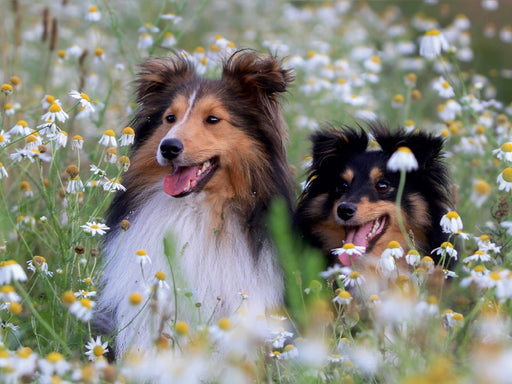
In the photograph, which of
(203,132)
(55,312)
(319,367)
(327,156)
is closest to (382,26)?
(327,156)

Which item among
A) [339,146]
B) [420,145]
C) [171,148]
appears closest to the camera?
[171,148]

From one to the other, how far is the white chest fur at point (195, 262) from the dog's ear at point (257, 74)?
2.64 feet

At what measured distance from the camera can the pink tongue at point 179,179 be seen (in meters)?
4.34

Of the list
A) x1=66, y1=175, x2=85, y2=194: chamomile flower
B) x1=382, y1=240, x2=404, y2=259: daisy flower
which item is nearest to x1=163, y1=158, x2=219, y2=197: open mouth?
x1=66, y1=175, x2=85, y2=194: chamomile flower

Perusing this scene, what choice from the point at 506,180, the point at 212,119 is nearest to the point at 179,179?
the point at 212,119

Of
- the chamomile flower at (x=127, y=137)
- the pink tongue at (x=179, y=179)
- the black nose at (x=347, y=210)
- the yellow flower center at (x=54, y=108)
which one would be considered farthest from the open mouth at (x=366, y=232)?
the yellow flower center at (x=54, y=108)

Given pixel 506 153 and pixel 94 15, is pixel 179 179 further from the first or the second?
pixel 94 15

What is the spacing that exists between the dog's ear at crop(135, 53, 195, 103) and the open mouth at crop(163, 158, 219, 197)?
2.30 feet

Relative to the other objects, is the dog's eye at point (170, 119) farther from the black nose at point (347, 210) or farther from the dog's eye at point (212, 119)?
the black nose at point (347, 210)

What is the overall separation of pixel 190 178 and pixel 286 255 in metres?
0.99

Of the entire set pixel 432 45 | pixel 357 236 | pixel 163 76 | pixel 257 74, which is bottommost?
pixel 357 236

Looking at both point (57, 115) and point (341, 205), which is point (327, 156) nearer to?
point (341, 205)

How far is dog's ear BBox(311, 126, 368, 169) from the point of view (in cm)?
492

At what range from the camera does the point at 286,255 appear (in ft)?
12.0
